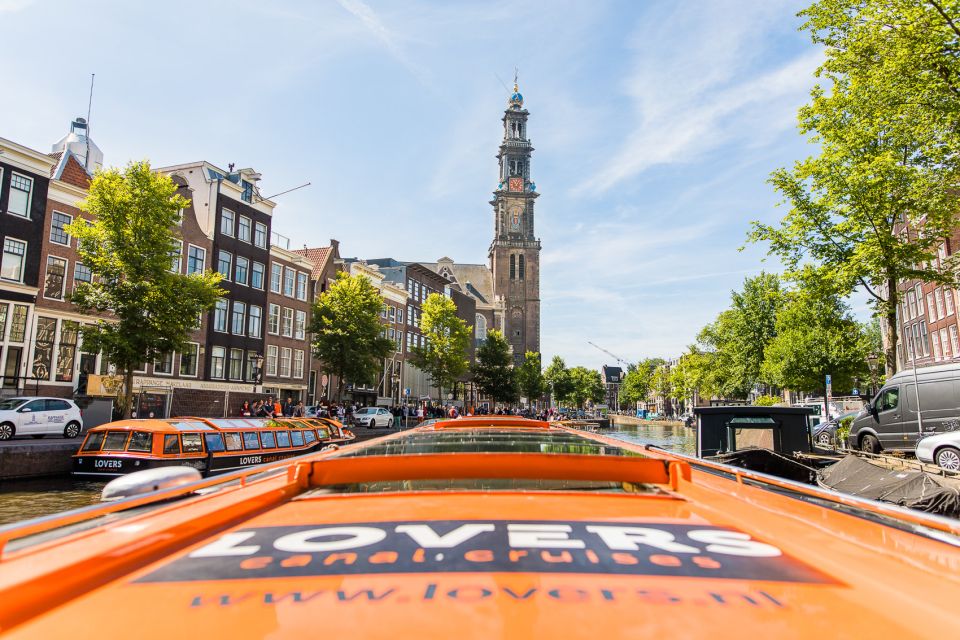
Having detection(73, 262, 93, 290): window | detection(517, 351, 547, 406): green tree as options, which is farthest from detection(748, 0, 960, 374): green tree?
detection(517, 351, 547, 406): green tree

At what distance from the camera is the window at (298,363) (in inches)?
1578

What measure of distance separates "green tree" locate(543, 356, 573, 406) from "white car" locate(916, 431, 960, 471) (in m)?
83.6

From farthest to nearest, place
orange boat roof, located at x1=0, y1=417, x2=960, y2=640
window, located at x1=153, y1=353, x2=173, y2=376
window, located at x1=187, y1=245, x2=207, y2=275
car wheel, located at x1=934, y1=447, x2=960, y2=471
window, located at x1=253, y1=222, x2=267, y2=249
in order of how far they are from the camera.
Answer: window, located at x1=253, y1=222, x2=267, y2=249, window, located at x1=187, y1=245, x2=207, y2=275, window, located at x1=153, y1=353, x2=173, y2=376, car wheel, located at x1=934, y1=447, x2=960, y2=471, orange boat roof, located at x1=0, y1=417, x2=960, y2=640

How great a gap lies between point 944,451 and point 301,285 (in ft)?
122

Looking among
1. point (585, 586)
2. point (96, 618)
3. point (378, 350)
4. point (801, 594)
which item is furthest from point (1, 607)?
point (378, 350)

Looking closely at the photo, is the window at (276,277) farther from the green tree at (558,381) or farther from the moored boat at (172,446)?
the green tree at (558,381)

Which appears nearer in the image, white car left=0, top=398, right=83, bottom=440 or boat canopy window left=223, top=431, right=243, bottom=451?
boat canopy window left=223, top=431, right=243, bottom=451

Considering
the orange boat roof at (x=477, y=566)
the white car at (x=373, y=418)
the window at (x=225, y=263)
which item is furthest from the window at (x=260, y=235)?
the orange boat roof at (x=477, y=566)

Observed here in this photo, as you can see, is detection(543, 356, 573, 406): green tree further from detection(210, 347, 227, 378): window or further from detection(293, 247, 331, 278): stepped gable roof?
detection(210, 347, 227, 378): window

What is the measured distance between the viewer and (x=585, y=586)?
5.03 feet

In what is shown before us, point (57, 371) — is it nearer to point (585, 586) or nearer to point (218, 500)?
point (218, 500)

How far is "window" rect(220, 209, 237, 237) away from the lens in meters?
34.6

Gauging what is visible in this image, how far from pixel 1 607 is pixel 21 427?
21233 mm

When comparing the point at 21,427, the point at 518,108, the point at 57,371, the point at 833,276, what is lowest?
the point at 21,427
